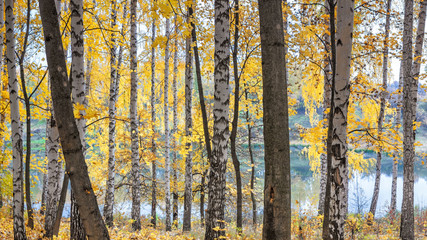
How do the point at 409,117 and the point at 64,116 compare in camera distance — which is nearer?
the point at 64,116

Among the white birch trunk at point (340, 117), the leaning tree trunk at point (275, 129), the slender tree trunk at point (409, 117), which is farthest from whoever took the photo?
the slender tree trunk at point (409, 117)

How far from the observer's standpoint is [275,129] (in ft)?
6.59

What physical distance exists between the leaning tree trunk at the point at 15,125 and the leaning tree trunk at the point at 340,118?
443cm

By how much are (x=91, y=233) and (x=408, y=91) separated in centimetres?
734

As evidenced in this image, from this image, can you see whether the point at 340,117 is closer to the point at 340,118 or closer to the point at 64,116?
the point at 340,118

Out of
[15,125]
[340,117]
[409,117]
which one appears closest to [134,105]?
[15,125]

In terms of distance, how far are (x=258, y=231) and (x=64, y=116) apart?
6533mm

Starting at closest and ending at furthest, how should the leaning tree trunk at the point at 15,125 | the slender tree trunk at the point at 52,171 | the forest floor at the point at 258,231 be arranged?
the leaning tree trunk at the point at 15,125, the slender tree trunk at the point at 52,171, the forest floor at the point at 258,231

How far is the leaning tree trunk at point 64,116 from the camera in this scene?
211 cm

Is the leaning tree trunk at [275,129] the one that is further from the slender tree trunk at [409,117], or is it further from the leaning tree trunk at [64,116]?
the slender tree trunk at [409,117]

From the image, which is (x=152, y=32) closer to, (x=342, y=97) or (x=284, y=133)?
(x=342, y=97)

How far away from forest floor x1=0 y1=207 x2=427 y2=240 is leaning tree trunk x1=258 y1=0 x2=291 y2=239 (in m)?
2.77

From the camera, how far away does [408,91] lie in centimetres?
673

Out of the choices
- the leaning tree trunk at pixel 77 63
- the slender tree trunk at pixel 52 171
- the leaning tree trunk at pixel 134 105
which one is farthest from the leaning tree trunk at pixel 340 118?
the leaning tree trunk at pixel 134 105
